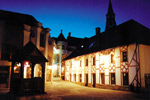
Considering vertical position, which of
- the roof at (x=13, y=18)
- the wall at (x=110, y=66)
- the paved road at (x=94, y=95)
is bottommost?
the paved road at (x=94, y=95)

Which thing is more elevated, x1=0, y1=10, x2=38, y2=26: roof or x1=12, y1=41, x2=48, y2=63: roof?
x1=0, y1=10, x2=38, y2=26: roof

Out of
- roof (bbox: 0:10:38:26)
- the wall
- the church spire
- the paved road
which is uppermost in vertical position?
the church spire

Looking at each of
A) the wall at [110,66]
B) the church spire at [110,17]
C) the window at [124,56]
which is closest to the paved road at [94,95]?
the wall at [110,66]

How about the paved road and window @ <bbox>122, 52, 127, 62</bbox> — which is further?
window @ <bbox>122, 52, 127, 62</bbox>

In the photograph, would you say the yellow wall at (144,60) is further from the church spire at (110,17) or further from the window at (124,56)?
the church spire at (110,17)

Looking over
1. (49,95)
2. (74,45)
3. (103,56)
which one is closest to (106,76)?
(103,56)

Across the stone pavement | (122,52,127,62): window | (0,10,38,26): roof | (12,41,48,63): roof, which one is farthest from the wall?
(0,10,38,26): roof

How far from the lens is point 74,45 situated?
2000 inches

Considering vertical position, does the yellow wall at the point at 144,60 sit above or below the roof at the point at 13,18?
below

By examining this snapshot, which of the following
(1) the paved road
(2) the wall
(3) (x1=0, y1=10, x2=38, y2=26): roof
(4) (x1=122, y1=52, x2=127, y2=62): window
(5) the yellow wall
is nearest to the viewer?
(1) the paved road

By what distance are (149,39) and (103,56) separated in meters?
6.62

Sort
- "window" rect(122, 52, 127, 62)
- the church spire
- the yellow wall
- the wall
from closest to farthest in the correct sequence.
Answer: the yellow wall < the wall < "window" rect(122, 52, 127, 62) < the church spire

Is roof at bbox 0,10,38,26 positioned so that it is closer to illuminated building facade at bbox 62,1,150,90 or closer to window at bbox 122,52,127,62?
illuminated building facade at bbox 62,1,150,90

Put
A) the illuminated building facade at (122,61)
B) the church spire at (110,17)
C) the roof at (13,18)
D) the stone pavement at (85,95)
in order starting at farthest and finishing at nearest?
1. the church spire at (110,17)
2. the roof at (13,18)
3. the illuminated building facade at (122,61)
4. the stone pavement at (85,95)
